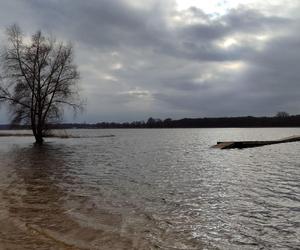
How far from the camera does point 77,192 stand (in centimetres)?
1475

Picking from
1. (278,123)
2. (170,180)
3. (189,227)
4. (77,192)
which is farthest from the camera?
(278,123)

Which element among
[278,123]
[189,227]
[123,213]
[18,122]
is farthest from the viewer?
[278,123]

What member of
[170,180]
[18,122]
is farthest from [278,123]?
[170,180]

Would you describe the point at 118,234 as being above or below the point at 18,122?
below

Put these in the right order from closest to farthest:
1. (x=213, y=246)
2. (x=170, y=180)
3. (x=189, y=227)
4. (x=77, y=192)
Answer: (x=213, y=246) → (x=189, y=227) → (x=77, y=192) → (x=170, y=180)

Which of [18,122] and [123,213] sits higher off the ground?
[18,122]

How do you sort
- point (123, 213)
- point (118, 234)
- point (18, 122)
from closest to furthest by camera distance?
point (118, 234) < point (123, 213) < point (18, 122)

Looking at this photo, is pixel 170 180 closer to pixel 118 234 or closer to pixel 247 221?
pixel 247 221

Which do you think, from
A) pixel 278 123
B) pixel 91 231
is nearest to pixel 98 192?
pixel 91 231

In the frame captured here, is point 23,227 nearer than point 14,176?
Yes

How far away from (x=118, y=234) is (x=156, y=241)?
998 mm

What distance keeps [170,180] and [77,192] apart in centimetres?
505

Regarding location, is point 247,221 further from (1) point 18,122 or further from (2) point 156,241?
(1) point 18,122

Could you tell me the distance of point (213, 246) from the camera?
326 inches
